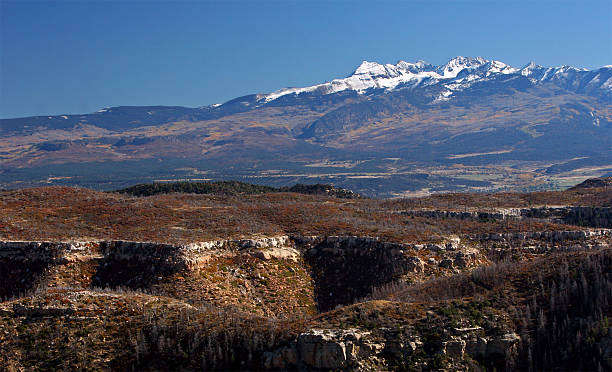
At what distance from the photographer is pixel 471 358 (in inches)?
1246

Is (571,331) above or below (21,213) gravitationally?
below

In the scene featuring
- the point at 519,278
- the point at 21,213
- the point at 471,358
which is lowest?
the point at 471,358

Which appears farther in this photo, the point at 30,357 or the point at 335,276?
the point at 335,276

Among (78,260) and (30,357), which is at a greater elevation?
(78,260)

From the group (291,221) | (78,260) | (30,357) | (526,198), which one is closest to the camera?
(30,357)

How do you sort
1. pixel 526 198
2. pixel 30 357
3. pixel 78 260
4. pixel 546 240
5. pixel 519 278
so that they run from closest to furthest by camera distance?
pixel 30 357 → pixel 519 278 → pixel 78 260 → pixel 546 240 → pixel 526 198

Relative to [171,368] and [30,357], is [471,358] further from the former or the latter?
[30,357]

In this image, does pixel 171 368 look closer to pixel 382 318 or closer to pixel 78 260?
pixel 382 318

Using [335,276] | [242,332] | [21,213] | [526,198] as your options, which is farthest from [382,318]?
[526,198]

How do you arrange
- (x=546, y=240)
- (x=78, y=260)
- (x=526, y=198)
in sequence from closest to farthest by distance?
(x=78, y=260) < (x=546, y=240) < (x=526, y=198)

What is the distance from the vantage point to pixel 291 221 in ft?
197

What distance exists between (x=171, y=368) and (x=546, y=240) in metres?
35.3

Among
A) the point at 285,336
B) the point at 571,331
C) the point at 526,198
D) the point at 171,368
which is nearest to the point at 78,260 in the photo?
the point at 171,368

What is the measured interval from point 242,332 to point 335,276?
1785 cm
